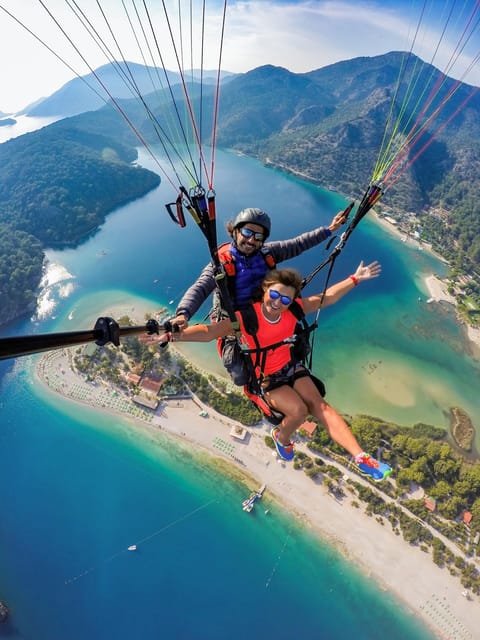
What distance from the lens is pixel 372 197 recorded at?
12.3 ft

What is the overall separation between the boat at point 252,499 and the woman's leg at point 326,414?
1353cm

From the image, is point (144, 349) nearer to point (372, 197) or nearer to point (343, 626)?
point (343, 626)

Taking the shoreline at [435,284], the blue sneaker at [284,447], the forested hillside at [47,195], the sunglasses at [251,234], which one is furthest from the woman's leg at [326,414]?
the forested hillside at [47,195]

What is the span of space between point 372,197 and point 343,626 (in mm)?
17154

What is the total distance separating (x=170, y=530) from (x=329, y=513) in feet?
24.5

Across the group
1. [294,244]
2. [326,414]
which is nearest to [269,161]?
[294,244]

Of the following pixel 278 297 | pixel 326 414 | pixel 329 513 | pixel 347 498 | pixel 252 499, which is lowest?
pixel 252 499

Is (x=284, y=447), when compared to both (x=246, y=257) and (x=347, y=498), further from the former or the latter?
(x=347, y=498)

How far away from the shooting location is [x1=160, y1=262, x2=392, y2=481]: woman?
2.98m

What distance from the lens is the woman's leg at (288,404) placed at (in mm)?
3488

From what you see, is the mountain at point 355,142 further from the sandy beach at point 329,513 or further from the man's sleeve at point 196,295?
the man's sleeve at point 196,295

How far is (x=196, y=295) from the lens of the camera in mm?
2865

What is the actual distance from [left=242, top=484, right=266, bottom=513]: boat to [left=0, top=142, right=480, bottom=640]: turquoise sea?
35 centimetres

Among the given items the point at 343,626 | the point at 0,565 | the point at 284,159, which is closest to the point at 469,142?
the point at 284,159
